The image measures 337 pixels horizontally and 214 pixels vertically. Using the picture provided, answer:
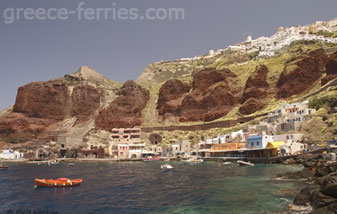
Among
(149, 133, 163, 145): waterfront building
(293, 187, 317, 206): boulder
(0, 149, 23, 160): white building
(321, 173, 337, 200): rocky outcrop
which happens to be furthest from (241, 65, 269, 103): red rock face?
(321, 173, 337, 200): rocky outcrop

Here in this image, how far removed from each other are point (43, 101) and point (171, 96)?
215 ft

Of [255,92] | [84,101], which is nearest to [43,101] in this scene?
[84,101]

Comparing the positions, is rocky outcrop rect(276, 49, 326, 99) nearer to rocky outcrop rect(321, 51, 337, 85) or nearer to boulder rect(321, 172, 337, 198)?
rocky outcrop rect(321, 51, 337, 85)

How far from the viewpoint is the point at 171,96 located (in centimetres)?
15788

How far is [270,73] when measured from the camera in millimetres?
140750

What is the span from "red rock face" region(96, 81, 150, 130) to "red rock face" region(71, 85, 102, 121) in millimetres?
13383

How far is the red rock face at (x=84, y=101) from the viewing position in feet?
516

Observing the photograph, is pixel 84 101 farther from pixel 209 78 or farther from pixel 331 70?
pixel 331 70

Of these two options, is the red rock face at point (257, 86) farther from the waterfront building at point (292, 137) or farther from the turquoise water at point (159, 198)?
the turquoise water at point (159, 198)

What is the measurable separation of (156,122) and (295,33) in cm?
10103

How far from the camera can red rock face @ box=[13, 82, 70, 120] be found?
505 ft

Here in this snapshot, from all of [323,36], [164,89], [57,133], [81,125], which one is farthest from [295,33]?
[57,133]

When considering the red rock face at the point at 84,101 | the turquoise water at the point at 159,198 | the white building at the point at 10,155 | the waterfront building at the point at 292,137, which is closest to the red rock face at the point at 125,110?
the red rock face at the point at 84,101

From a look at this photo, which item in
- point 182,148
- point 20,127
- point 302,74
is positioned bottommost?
point 182,148
